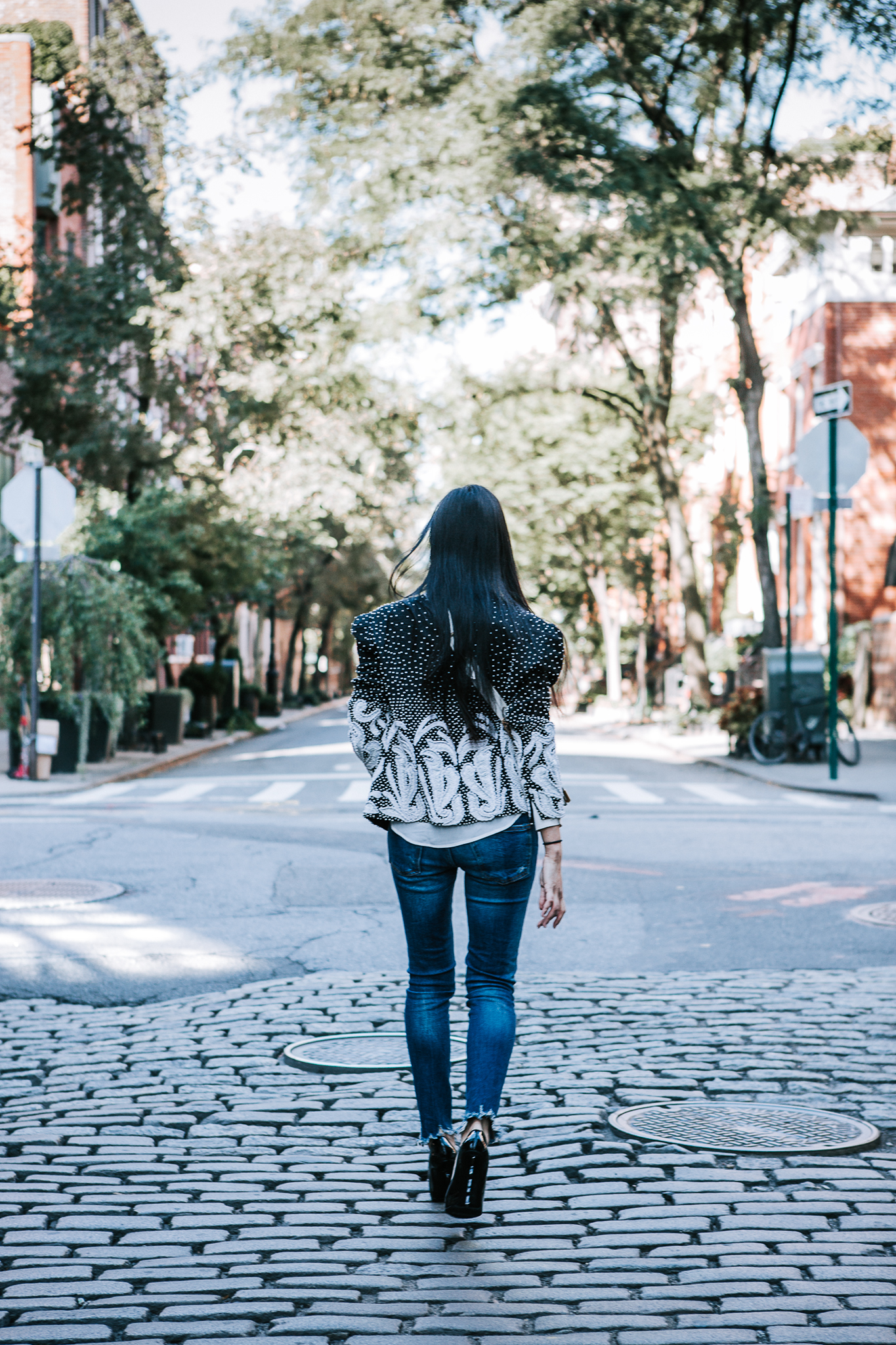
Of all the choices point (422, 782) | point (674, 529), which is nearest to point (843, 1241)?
point (422, 782)

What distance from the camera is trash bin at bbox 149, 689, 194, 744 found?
27453 mm

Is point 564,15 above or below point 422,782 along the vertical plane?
above

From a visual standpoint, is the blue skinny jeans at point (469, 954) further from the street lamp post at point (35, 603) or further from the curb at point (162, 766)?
the street lamp post at point (35, 603)

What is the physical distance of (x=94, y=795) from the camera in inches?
687

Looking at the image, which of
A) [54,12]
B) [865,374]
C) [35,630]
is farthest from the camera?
[54,12]

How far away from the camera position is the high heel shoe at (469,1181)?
3.71 m

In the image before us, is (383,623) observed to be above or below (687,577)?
below

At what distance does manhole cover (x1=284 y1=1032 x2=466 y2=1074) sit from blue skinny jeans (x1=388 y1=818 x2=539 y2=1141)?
1270 millimetres

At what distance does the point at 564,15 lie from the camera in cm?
2217

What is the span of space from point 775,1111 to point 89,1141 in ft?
6.75

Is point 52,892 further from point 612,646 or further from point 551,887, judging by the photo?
point 612,646

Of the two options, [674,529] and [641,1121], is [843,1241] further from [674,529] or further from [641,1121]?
[674,529]

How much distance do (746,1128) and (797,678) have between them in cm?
1685

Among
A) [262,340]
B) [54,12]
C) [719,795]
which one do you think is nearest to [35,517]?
[262,340]
